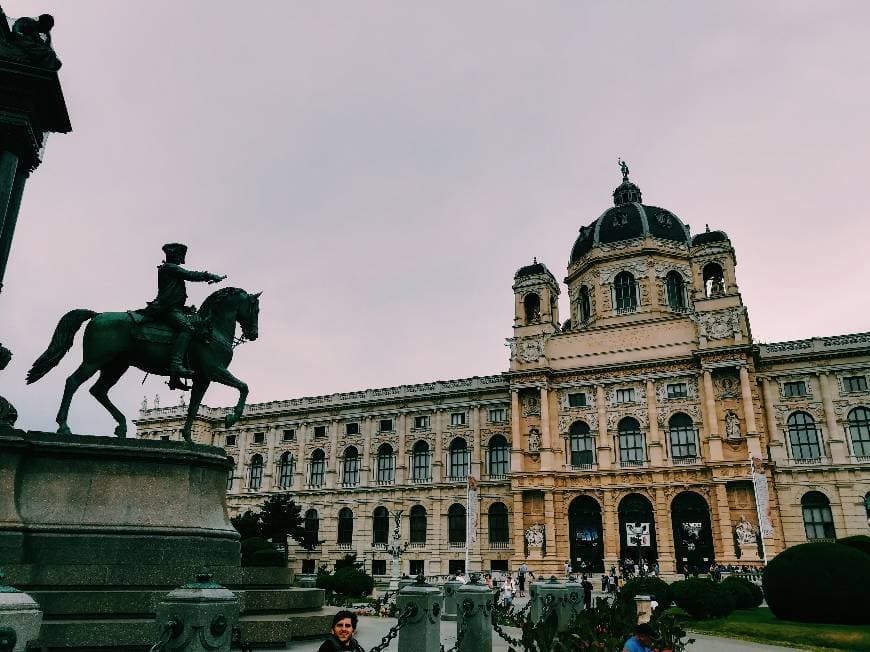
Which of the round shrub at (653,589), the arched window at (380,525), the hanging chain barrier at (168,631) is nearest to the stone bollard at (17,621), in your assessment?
the hanging chain barrier at (168,631)

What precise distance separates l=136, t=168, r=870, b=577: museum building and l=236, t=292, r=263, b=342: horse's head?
114 ft

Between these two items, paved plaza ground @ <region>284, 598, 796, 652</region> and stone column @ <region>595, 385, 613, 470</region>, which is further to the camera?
stone column @ <region>595, 385, 613, 470</region>

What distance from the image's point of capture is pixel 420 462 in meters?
54.3

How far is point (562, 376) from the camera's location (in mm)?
48156

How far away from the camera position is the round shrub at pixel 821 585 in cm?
1794

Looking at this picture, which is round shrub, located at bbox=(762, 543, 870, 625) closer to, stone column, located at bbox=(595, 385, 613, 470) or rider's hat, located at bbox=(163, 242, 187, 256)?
rider's hat, located at bbox=(163, 242, 187, 256)

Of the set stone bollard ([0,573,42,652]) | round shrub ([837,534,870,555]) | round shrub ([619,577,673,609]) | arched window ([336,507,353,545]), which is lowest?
round shrub ([619,577,673,609])

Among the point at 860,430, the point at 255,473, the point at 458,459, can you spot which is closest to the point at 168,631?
the point at 860,430

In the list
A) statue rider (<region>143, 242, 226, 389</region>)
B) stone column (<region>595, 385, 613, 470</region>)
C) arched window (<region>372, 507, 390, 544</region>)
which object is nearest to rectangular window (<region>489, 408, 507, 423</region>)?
stone column (<region>595, 385, 613, 470</region>)

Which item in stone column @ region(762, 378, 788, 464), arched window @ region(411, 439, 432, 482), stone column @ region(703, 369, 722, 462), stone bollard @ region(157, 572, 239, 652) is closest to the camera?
stone bollard @ region(157, 572, 239, 652)

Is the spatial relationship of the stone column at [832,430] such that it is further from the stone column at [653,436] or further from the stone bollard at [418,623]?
the stone bollard at [418,623]

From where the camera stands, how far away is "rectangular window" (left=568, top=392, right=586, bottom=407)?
47250 millimetres

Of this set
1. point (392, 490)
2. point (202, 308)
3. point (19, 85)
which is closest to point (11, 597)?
point (202, 308)

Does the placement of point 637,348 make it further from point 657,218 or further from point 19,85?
point 19,85
